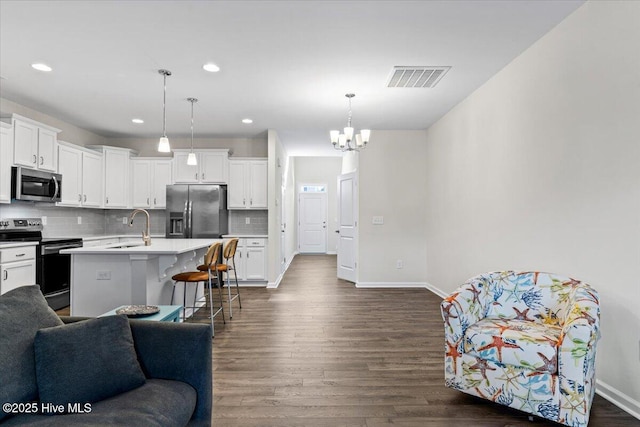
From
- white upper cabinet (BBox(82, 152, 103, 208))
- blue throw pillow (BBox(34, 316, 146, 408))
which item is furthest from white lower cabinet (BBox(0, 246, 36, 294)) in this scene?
blue throw pillow (BBox(34, 316, 146, 408))

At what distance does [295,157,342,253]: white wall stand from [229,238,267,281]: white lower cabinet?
20.4 ft

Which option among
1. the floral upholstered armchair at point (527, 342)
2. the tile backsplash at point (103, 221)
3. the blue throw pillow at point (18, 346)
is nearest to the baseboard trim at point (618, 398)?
the floral upholstered armchair at point (527, 342)

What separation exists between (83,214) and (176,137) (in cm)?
204

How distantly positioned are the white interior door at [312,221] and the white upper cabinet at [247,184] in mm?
5921

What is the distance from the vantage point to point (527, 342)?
2.10 meters

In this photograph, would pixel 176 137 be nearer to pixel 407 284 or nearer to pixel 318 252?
pixel 407 284

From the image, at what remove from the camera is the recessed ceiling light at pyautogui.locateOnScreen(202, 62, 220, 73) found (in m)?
3.61

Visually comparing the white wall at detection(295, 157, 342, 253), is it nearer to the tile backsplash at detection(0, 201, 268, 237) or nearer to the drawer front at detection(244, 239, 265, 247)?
the tile backsplash at detection(0, 201, 268, 237)

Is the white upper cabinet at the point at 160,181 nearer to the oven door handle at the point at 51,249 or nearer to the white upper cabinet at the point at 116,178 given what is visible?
the white upper cabinet at the point at 116,178

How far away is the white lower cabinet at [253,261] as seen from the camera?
20.9 ft

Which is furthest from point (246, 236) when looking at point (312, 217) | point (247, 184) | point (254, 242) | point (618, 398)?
point (312, 217)

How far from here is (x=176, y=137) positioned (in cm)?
680

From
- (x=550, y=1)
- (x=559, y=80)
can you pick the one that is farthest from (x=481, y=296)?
(x=550, y=1)

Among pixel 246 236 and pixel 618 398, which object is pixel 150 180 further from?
pixel 618 398
